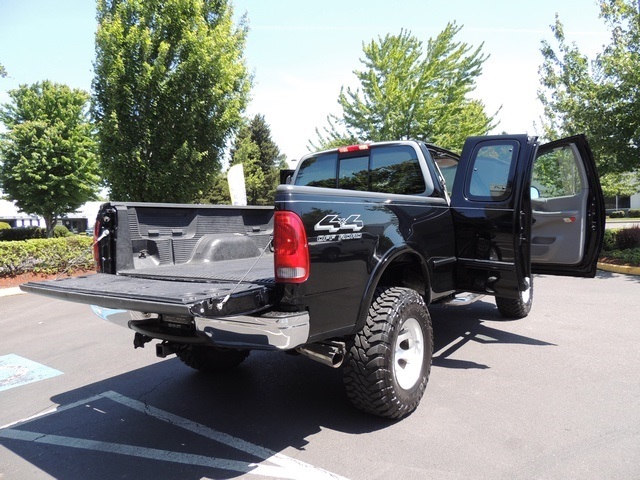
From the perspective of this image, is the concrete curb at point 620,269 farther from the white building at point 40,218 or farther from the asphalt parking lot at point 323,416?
the white building at point 40,218

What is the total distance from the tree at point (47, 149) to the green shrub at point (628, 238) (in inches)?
832

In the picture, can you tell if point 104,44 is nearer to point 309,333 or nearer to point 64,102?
point 309,333

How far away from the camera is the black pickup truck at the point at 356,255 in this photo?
2.54 meters

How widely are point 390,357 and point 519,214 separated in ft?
6.62

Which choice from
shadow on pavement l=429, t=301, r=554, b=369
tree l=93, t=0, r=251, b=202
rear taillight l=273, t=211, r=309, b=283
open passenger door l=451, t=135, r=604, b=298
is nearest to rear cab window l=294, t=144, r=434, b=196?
open passenger door l=451, t=135, r=604, b=298

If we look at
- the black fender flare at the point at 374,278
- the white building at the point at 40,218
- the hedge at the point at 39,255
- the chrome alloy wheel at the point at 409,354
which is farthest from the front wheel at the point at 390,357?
the white building at the point at 40,218

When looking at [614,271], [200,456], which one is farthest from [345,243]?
[614,271]

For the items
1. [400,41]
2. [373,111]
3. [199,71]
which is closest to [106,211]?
[199,71]

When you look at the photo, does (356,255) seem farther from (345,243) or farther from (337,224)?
(337,224)

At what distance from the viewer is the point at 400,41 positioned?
16.2m

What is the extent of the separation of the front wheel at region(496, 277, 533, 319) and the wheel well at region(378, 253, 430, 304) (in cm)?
247

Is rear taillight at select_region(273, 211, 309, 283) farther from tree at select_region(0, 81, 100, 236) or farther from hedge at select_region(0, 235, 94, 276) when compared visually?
tree at select_region(0, 81, 100, 236)

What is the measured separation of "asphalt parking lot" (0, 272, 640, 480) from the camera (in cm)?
274

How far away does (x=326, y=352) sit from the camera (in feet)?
9.43
